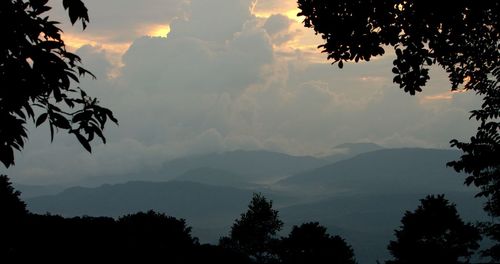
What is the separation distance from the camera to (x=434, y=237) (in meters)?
61.4

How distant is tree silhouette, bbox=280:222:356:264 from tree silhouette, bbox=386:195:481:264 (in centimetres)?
954

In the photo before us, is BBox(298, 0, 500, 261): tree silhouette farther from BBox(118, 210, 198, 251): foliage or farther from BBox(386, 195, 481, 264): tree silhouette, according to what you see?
BBox(386, 195, 481, 264): tree silhouette

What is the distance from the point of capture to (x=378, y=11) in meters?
10.4

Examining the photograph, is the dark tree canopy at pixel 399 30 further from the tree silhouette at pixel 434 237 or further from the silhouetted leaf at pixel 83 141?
the tree silhouette at pixel 434 237

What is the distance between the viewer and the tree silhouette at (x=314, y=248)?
71500mm

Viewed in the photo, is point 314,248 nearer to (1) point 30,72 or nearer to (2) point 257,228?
(2) point 257,228

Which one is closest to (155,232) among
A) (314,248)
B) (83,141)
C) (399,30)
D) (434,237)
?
(314,248)

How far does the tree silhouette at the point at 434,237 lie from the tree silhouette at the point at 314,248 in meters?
9.54

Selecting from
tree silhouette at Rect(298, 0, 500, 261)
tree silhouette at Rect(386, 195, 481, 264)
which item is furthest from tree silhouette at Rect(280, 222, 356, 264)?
tree silhouette at Rect(298, 0, 500, 261)

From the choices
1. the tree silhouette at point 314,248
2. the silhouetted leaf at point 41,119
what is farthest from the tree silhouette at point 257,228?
the silhouetted leaf at point 41,119

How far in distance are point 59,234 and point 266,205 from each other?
176 feet

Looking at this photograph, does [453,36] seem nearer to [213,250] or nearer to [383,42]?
[383,42]

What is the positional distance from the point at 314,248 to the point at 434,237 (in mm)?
18005

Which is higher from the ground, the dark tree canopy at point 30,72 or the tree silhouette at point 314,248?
the dark tree canopy at point 30,72
